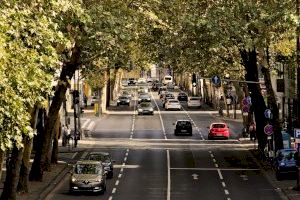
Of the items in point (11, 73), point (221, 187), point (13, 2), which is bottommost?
point (221, 187)

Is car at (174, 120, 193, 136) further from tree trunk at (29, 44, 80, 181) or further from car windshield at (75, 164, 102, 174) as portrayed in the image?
car windshield at (75, 164, 102, 174)

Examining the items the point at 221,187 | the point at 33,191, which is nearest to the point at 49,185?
the point at 33,191

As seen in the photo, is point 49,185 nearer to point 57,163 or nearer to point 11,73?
point 57,163

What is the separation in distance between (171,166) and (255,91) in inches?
282

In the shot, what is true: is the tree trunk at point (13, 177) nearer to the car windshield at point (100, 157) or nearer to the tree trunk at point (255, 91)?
the car windshield at point (100, 157)

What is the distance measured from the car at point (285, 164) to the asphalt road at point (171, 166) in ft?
3.40

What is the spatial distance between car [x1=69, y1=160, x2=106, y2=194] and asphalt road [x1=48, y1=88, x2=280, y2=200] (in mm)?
372

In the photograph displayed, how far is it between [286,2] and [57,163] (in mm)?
21676

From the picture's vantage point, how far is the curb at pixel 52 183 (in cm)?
3695

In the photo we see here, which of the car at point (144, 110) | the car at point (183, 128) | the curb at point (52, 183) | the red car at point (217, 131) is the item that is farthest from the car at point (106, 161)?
the car at point (144, 110)

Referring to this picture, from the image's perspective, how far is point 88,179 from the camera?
3731cm

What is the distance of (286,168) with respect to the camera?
4281 centimetres

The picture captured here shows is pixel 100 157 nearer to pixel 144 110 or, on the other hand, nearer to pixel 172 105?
pixel 144 110

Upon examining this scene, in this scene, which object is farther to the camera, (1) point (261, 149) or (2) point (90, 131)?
(2) point (90, 131)
